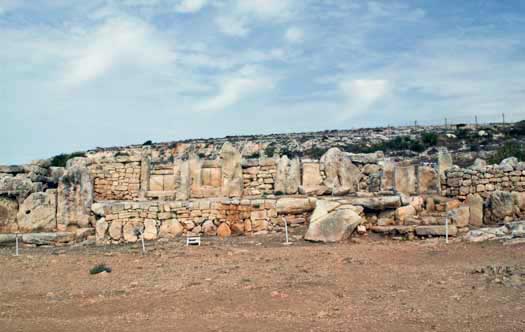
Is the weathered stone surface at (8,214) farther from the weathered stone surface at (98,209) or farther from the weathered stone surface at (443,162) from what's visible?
the weathered stone surface at (443,162)

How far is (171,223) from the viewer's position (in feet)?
43.1

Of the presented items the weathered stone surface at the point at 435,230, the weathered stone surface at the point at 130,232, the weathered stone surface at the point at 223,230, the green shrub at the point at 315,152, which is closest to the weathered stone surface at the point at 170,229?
the weathered stone surface at the point at 130,232

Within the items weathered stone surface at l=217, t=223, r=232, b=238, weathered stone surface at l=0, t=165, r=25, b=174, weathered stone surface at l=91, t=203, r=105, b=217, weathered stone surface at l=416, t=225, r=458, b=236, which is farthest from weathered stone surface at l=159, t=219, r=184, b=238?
weathered stone surface at l=416, t=225, r=458, b=236

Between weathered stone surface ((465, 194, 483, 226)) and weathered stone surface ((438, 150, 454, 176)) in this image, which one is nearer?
weathered stone surface ((465, 194, 483, 226))

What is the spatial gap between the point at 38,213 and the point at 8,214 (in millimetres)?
873

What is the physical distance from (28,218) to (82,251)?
2.86 m

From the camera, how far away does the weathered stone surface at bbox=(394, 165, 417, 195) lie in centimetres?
1399

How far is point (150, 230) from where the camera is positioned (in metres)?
13.0

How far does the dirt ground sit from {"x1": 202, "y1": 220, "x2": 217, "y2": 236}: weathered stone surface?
145cm

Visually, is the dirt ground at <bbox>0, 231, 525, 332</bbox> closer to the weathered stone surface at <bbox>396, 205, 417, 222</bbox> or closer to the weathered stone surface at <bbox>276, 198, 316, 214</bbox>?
the weathered stone surface at <bbox>396, 205, 417, 222</bbox>

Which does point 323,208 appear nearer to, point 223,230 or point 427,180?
point 223,230

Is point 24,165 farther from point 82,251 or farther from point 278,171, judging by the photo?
point 278,171

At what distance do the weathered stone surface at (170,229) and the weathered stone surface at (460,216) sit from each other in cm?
668

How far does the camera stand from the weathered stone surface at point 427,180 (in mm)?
14039
